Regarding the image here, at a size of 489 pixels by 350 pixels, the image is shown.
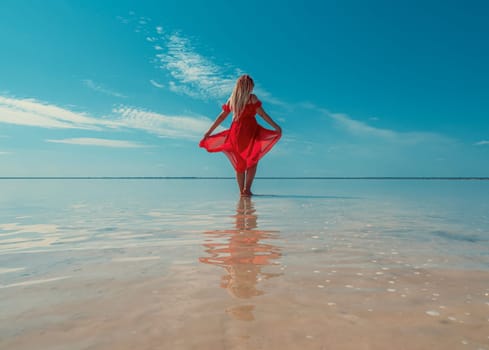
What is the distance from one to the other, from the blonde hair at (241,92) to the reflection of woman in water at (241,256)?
5.39 meters

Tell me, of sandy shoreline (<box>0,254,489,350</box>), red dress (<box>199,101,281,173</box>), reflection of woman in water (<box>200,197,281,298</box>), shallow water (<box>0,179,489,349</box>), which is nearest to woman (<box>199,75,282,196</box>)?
red dress (<box>199,101,281,173</box>)

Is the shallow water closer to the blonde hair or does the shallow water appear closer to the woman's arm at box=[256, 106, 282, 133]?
the blonde hair

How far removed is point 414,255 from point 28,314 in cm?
275

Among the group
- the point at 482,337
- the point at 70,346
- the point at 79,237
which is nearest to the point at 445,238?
the point at 482,337

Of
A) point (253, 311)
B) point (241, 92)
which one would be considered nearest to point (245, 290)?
point (253, 311)

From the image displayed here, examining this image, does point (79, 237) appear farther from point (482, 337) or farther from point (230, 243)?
point (482, 337)

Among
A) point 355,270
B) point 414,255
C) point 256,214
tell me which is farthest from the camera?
point 256,214

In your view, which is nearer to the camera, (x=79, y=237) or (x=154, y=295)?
(x=154, y=295)

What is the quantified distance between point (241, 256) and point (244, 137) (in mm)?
6944

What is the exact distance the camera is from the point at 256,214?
5652 millimetres

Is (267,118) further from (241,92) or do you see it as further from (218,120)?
(218,120)

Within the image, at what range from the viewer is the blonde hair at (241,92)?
352 inches

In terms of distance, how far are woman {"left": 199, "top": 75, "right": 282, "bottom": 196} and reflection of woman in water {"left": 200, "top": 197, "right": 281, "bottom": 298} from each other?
5.30 m

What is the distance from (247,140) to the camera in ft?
31.1
